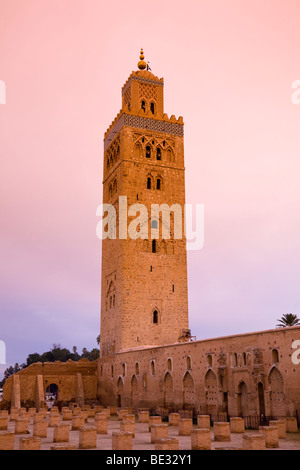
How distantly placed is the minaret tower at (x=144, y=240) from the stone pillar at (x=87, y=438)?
699 inches

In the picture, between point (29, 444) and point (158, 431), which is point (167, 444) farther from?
point (29, 444)

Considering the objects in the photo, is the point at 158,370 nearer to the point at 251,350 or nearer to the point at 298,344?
the point at 251,350

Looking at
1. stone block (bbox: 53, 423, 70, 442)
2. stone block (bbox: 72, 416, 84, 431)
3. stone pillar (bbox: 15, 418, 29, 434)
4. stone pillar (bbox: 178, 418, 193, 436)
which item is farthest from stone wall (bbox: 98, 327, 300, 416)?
stone pillar (bbox: 15, 418, 29, 434)

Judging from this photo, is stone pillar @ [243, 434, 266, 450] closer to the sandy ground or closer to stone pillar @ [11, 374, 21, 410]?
the sandy ground

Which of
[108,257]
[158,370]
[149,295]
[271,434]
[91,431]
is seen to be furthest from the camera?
[108,257]

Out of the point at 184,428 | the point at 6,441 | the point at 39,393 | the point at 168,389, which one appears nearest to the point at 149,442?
the point at 184,428

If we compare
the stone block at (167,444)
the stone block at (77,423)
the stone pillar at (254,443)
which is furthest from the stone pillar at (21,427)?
the stone pillar at (254,443)

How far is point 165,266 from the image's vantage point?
3438 centimetres

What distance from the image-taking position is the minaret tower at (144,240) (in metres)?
32.8

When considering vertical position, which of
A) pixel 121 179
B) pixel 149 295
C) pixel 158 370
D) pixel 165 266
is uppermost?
pixel 121 179
